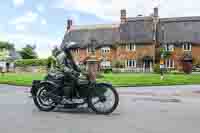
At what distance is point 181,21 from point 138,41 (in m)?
8.78

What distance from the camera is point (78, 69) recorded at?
9.23 meters

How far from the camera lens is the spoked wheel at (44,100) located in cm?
945

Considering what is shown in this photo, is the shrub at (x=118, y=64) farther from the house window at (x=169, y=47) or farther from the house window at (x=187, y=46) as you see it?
the house window at (x=187, y=46)

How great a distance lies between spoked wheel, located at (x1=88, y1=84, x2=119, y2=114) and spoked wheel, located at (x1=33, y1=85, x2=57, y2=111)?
117cm

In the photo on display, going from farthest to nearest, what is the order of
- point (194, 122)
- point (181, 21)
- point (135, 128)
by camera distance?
1. point (181, 21)
2. point (194, 122)
3. point (135, 128)

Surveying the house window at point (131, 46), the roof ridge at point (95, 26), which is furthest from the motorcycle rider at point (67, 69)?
the roof ridge at point (95, 26)

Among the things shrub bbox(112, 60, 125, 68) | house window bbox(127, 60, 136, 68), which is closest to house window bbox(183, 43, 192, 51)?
house window bbox(127, 60, 136, 68)

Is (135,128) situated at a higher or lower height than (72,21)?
lower

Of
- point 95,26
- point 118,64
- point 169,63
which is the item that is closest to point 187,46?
point 169,63

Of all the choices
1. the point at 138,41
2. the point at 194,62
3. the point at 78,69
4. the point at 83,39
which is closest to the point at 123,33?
the point at 138,41

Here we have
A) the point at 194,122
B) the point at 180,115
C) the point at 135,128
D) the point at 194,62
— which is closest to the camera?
the point at 135,128

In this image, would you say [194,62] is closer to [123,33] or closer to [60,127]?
[123,33]

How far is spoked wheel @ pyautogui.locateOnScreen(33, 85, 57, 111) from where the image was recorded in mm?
9453

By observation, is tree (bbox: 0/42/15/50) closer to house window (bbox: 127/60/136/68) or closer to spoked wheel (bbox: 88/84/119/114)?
house window (bbox: 127/60/136/68)
